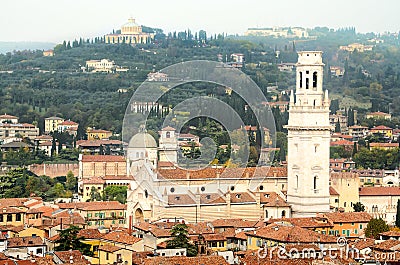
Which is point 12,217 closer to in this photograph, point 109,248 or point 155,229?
point 155,229

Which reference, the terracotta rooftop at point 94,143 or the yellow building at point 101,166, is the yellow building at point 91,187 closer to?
the yellow building at point 101,166

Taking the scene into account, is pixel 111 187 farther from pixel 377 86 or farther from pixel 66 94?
pixel 377 86

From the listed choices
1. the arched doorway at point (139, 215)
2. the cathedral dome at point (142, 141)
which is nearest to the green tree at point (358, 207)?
the arched doorway at point (139, 215)

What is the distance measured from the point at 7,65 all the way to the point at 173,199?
79642 millimetres

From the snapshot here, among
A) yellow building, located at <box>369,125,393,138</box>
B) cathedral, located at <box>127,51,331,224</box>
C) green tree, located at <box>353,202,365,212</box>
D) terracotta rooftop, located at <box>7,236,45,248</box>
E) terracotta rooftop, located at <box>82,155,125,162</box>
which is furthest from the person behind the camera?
yellow building, located at <box>369,125,393,138</box>

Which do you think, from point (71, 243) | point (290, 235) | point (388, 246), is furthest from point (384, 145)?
point (388, 246)

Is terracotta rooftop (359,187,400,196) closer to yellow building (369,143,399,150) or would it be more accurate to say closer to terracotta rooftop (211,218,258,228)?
terracotta rooftop (211,218,258,228)

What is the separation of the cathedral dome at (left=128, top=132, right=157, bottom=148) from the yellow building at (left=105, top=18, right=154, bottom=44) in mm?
77955

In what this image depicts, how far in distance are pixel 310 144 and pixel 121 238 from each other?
9.47 meters

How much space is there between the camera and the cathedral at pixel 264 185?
113 ft

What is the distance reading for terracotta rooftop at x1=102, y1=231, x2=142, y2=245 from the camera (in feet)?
88.2

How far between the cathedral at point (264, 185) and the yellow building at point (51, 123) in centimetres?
3910

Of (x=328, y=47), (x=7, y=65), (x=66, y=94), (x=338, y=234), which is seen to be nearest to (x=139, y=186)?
(x=338, y=234)

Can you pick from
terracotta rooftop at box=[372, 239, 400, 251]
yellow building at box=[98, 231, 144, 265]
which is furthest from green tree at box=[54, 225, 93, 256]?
terracotta rooftop at box=[372, 239, 400, 251]
